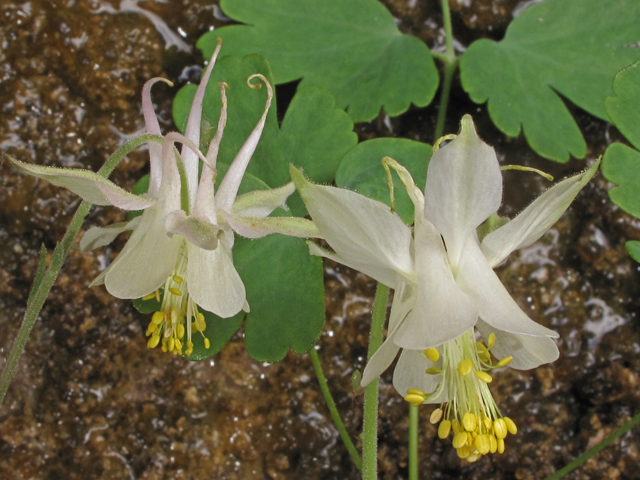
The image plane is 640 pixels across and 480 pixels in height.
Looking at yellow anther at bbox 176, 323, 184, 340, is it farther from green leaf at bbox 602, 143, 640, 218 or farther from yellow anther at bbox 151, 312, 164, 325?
green leaf at bbox 602, 143, 640, 218

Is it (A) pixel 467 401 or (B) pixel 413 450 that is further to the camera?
(B) pixel 413 450

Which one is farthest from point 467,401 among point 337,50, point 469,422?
point 337,50

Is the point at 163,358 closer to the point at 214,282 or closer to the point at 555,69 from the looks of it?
the point at 214,282

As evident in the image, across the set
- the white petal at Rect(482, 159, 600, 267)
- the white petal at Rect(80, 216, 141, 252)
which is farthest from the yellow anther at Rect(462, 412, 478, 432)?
the white petal at Rect(80, 216, 141, 252)

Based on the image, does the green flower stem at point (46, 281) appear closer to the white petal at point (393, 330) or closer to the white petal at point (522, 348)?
the white petal at point (393, 330)

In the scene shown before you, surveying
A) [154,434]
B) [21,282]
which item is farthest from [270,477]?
[21,282]

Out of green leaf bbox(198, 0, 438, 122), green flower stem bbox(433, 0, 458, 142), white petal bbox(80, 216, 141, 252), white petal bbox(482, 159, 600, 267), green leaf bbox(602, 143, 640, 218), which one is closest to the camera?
white petal bbox(482, 159, 600, 267)

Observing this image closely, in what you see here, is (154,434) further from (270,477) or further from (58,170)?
(58,170)
